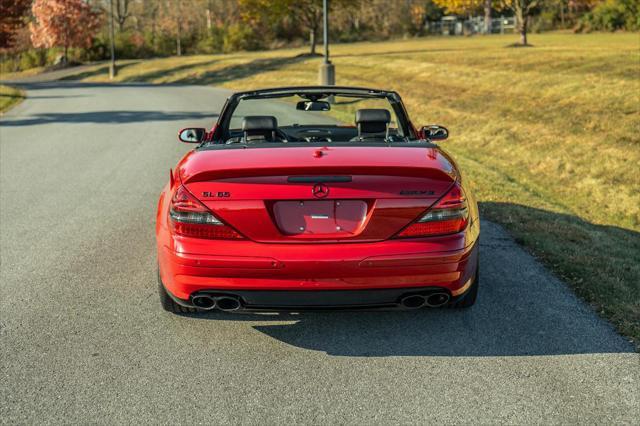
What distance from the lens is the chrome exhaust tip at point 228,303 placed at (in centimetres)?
414

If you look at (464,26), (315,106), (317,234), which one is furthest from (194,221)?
(464,26)

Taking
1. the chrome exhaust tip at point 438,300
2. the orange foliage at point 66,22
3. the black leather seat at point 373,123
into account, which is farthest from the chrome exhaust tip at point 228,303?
the orange foliage at point 66,22

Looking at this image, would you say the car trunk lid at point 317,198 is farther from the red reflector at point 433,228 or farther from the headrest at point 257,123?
the headrest at point 257,123

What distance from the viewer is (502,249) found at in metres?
6.64

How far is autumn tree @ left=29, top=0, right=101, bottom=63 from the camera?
3012 inches

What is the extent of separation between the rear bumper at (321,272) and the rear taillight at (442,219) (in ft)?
0.23

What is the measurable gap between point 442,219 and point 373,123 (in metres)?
1.40

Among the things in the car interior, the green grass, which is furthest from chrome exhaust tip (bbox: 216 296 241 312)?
the green grass

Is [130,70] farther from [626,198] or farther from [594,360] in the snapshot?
[594,360]

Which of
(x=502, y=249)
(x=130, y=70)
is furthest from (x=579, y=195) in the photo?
(x=130, y=70)

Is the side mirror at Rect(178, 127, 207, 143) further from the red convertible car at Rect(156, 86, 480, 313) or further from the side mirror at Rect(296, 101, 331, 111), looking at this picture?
the red convertible car at Rect(156, 86, 480, 313)

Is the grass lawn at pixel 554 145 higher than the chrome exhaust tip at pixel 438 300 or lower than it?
lower

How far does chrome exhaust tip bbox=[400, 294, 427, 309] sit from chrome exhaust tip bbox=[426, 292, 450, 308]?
36 millimetres

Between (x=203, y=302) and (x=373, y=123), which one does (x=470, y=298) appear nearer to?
(x=373, y=123)
